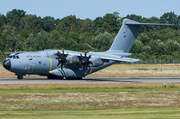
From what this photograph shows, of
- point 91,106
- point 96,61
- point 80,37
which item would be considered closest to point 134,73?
point 96,61

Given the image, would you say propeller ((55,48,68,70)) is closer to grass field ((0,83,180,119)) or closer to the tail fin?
the tail fin

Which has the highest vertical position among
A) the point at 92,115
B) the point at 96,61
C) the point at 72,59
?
the point at 72,59

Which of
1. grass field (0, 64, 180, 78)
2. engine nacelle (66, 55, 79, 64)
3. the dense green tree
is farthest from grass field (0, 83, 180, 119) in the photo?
the dense green tree

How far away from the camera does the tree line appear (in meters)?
101

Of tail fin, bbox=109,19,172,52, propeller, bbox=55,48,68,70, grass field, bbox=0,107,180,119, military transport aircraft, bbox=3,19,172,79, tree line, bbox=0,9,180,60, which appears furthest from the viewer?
tree line, bbox=0,9,180,60

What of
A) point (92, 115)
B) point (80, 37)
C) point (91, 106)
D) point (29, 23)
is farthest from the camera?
point (29, 23)

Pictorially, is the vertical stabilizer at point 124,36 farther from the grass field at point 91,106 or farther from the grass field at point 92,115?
the grass field at point 92,115

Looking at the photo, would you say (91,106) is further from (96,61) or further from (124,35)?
(124,35)

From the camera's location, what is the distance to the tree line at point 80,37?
100562mm

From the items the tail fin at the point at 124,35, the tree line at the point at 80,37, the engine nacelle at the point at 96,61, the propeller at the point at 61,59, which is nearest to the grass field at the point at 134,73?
the tail fin at the point at 124,35

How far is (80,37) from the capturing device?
130m

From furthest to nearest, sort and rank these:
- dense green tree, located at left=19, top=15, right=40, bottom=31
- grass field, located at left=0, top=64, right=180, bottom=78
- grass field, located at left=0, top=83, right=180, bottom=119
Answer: dense green tree, located at left=19, top=15, right=40, bottom=31 → grass field, located at left=0, top=64, right=180, bottom=78 → grass field, located at left=0, top=83, right=180, bottom=119

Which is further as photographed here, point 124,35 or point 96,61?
point 124,35

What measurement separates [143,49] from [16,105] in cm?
9331
